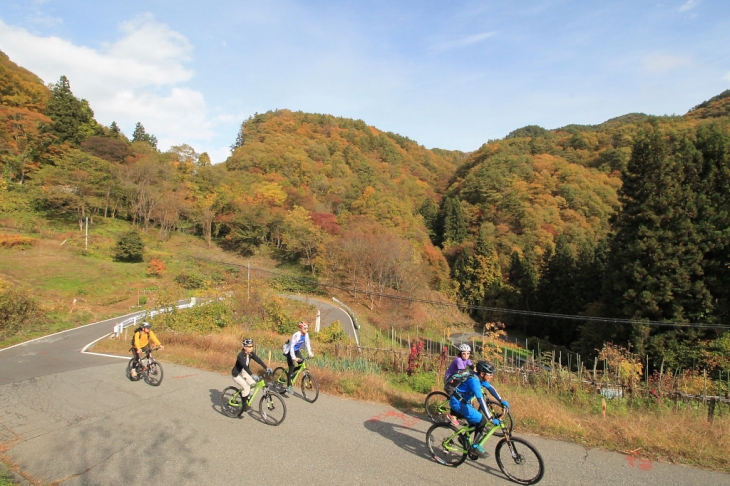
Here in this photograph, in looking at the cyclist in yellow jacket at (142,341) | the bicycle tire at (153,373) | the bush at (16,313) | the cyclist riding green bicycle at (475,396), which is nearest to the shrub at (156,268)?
the bush at (16,313)

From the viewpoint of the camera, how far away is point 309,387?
29.5ft

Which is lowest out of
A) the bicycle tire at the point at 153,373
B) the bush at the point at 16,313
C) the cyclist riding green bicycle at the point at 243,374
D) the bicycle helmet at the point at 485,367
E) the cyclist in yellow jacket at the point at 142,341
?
the bush at the point at 16,313

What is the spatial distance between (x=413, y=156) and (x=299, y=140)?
45720mm

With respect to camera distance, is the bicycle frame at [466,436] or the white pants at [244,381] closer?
the bicycle frame at [466,436]

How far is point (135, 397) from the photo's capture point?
9141mm

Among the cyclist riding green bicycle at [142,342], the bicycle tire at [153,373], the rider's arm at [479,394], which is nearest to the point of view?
the rider's arm at [479,394]

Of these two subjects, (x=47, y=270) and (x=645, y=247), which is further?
(x=47, y=270)

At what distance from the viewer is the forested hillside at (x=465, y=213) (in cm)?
2139

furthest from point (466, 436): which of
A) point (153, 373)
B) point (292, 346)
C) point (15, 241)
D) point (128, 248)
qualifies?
point (15, 241)

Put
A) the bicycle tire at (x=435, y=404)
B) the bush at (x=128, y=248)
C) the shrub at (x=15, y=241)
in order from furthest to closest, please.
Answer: the bush at (x=128, y=248), the shrub at (x=15, y=241), the bicycle tire at (x=435, y=404)

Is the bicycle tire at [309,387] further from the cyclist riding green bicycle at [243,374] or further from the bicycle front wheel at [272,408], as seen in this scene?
the cyclist riding green bicycle at [243,374]

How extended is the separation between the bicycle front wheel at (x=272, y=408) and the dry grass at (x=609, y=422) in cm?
205

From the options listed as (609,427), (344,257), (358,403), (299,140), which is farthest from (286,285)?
(299,140)

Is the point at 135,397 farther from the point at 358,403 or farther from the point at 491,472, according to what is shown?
the point at 491,472
